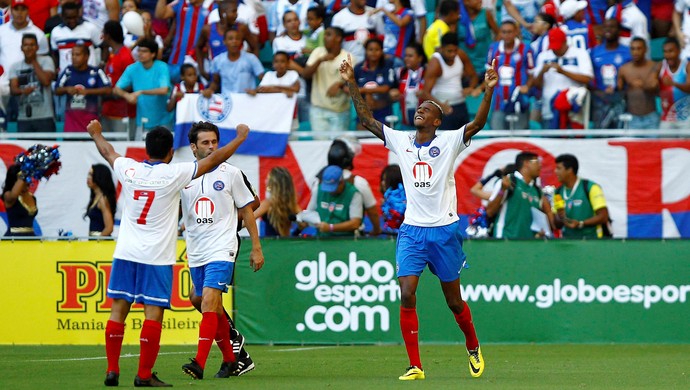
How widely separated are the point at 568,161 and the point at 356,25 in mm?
4882

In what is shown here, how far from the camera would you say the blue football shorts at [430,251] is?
11.2 metres

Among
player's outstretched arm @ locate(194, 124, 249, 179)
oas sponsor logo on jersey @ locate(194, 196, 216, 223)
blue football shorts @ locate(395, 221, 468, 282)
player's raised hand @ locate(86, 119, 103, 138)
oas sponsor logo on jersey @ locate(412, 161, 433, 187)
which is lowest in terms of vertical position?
blue football shorts @ locate(395, 221, 468, 282)

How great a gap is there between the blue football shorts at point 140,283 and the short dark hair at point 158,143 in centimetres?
93

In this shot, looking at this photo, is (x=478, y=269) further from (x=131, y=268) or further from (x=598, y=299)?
(x=131, y=268)

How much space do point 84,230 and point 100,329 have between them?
365cm

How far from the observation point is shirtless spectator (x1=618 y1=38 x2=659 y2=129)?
59.2ft

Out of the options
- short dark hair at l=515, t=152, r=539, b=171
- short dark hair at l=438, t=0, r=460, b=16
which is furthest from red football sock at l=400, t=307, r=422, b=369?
short dark hair at l=438, t=0, r=460, b=16

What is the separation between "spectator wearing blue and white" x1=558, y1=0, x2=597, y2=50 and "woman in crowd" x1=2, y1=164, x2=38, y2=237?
28.0 ft

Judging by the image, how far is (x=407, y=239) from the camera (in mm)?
11250

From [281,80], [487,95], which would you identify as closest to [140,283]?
[487,95]

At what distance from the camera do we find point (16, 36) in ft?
67.1

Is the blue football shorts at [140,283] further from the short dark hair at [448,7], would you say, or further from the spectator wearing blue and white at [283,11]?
the spectator wearing blue and white at [283,11]

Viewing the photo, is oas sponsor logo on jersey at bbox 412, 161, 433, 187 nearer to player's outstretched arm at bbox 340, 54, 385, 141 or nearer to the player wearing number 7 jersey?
player's outstretched arm at bbox 340, 54, 385, 141

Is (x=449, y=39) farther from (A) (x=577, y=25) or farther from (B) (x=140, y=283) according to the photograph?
(B) (x=140, y=283)
